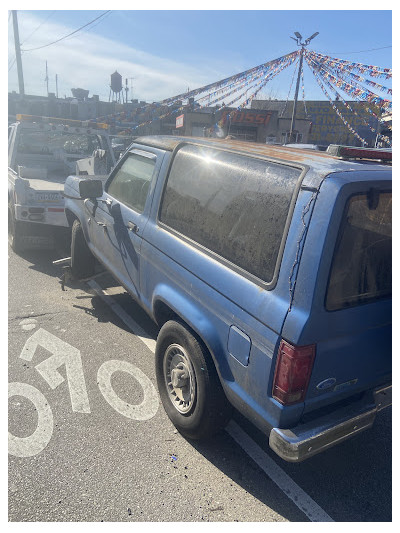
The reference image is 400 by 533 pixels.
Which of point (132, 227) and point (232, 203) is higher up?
point (232, 203)

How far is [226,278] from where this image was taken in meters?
2.24

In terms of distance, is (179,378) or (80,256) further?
(80,256)

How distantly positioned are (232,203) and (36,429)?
6.99 ft

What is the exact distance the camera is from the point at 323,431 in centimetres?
195

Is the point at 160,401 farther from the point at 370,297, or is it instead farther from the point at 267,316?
the point at 370,297

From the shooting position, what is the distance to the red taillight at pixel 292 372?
182 cm

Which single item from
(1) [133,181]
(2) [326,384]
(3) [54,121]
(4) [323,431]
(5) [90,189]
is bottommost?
(4) [323,431]

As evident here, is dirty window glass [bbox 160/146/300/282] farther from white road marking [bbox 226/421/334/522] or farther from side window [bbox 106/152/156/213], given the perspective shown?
white road marking [bbox 226/421/334/522]

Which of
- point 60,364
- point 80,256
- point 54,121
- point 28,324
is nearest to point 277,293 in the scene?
point 60,364

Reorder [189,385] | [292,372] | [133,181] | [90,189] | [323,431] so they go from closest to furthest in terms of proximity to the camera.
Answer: [292,372], [323,431], [189,385], [133,181], [90,189]

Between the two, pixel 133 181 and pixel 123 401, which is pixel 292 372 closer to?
pixel 123 401

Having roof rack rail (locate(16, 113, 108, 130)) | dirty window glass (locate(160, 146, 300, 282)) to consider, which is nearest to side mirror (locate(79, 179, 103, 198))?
dirty window glass (locate(160, 146, 300, 282))

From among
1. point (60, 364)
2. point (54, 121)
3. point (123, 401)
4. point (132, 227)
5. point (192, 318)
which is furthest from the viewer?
point (54, 121)

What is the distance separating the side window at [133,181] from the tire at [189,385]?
49.4 inches
